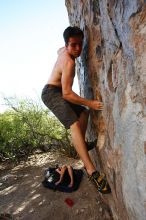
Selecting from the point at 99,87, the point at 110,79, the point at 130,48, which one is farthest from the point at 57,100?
the point at 130,48

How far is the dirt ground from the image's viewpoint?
200 inches

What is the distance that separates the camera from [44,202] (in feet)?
18.3

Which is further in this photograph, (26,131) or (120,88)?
(26,131)

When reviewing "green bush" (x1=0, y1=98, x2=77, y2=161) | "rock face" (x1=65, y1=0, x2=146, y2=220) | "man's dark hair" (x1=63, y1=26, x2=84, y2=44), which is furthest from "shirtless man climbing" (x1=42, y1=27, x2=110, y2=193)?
"green bush" (x1=0, y1=98, x2=77, y2=161)

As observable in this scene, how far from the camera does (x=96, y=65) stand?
401 centimetres

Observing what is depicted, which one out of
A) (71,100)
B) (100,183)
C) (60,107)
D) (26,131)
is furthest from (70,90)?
(26,131)

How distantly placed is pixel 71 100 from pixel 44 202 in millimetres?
2352

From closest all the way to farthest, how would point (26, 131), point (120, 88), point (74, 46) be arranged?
point (120, 88), point (74, 46), point (26, 131)

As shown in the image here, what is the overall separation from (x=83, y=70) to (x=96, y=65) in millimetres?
852

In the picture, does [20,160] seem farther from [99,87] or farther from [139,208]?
[139,208]

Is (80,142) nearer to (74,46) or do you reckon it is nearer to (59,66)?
(59,66)

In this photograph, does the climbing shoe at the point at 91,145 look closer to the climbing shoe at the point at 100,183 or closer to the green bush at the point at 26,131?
the climbing shoe at the point at 100,183

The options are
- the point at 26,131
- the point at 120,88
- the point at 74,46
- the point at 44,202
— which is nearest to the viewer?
the point at 120,88

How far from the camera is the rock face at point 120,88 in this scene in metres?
2.60
